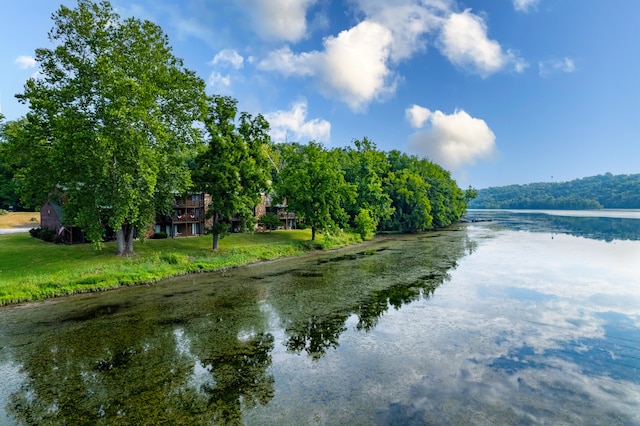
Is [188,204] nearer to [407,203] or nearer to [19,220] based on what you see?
[19,220]

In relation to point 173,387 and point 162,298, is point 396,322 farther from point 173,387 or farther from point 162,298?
point 162,298

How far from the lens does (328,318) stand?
20.5 metres

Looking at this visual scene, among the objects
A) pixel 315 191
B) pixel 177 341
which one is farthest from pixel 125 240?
pixel 315 191

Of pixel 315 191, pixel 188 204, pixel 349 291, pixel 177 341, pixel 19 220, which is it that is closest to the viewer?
pixel 177 341

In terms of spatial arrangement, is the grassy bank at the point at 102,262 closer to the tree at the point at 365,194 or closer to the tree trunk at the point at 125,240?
the tree trunk at the point at 125,240

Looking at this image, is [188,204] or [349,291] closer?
[349,291]

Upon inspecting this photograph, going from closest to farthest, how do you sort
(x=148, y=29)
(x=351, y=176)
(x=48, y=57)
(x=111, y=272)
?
1. (x=111, y=272)
2. (x=48, y=57)
3. (x=148, y=29)
4. (x=351, y=176)

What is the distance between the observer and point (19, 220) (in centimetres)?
5716

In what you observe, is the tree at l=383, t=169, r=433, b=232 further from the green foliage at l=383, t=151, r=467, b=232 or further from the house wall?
the house wall

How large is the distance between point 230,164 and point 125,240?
12567 millimetres

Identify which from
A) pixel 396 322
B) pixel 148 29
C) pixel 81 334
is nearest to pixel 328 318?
pixel 396 322

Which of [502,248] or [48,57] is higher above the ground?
[48,57]

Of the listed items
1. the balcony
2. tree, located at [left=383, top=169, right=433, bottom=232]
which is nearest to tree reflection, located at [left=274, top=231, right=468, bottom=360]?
the balcony

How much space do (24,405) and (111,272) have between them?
18.3m
